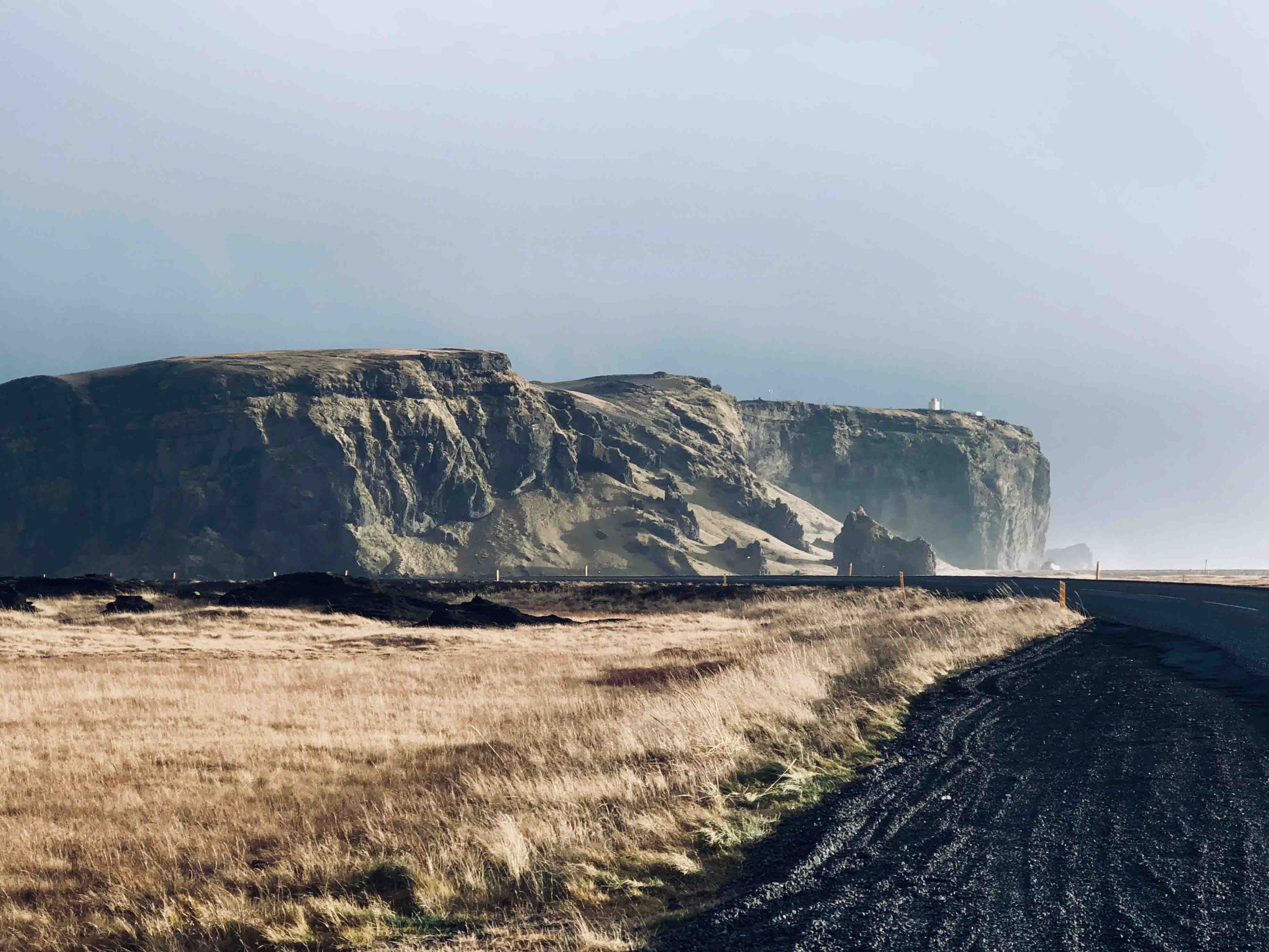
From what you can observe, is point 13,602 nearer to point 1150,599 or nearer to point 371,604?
Answer: point 371,604

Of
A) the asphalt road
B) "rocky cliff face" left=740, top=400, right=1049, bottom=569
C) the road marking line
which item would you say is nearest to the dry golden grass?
the asphalt road

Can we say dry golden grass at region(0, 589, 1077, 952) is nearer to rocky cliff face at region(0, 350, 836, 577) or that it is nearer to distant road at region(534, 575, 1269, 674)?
distant road at region(534, 575, 1269, 674)

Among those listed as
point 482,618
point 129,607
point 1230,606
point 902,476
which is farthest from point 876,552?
point 129,607

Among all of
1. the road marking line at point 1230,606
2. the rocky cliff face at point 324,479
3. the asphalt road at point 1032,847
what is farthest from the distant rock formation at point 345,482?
the asphalt road at point 1032,847

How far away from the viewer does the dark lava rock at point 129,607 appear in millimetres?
45312

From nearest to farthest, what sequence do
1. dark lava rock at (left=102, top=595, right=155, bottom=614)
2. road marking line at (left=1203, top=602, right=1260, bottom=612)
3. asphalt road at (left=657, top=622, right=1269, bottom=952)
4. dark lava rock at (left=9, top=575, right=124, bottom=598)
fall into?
1. asphalt road at (left=657, top=622, right=1269, bottom=952)
2. road marking line at (left=1203, top=602, right=1260, bottom=612)
3. dark lava rock at (left=102, top=595, right=155, bottom=614)
4. dark lava rock at (left=9, top=575, right=124, bottom=598)

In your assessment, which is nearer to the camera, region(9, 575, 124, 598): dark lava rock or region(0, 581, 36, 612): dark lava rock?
region(0, 581, 36, 612): dark lava rock

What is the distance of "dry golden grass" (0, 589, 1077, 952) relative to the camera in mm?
7777

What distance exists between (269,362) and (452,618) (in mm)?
104493

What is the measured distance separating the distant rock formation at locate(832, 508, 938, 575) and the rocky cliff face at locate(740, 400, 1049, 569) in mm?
60106

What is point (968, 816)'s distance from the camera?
956 centimetres

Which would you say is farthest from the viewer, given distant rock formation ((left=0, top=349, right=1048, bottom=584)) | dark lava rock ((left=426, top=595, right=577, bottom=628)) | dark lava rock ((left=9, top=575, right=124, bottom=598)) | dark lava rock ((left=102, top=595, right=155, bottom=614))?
distant rock formation ((left=0, top=349, right=1048, bottom=584))

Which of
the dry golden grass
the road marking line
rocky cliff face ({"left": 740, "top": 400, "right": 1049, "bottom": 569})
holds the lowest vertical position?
the dry golden grass

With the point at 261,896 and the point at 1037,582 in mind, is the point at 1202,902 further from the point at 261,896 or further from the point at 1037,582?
the point at 1037,582
